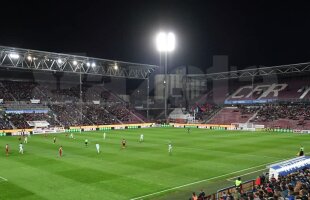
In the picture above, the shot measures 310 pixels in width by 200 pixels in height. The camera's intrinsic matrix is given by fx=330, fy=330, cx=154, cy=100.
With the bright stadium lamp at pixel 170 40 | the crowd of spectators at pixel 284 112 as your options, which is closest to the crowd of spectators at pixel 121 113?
the bright stadium lamp at pixel 170 40

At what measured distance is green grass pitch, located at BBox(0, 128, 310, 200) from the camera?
20.9m

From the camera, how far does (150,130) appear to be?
6831cm

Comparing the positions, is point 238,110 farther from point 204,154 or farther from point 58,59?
point 204,154

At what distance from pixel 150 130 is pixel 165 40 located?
18.6m

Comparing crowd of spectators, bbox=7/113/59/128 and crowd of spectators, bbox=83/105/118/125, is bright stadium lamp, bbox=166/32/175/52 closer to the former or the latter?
crowd of spectators, bbox=83/105/118/125

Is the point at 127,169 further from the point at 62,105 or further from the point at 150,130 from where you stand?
the point at 62,105

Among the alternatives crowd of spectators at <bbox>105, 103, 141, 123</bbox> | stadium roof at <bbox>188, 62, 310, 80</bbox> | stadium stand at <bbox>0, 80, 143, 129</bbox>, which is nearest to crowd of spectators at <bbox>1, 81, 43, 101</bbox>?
stadium stand at <bbox>0, 80, 143, 129</bbox>

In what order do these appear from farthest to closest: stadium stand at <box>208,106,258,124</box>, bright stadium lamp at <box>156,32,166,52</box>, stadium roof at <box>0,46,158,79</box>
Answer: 1. stadium stand at <box>208,106,258,124</box>
2. bright stadium lamp at <box>156,32,166,52</box>
3. stadium roof at <box>0,46,158,79</box>

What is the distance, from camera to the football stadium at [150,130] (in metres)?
21.7

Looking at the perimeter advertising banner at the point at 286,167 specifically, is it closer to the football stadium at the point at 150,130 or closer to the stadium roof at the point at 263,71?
the football stadium at the point at 150,130

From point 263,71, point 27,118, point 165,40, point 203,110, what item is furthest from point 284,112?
point 27,118

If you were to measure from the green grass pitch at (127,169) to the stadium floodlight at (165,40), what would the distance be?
92.3ft

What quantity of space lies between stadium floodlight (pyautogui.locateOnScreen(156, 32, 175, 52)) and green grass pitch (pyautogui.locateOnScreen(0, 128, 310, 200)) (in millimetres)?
28135

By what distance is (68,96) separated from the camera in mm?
81125
